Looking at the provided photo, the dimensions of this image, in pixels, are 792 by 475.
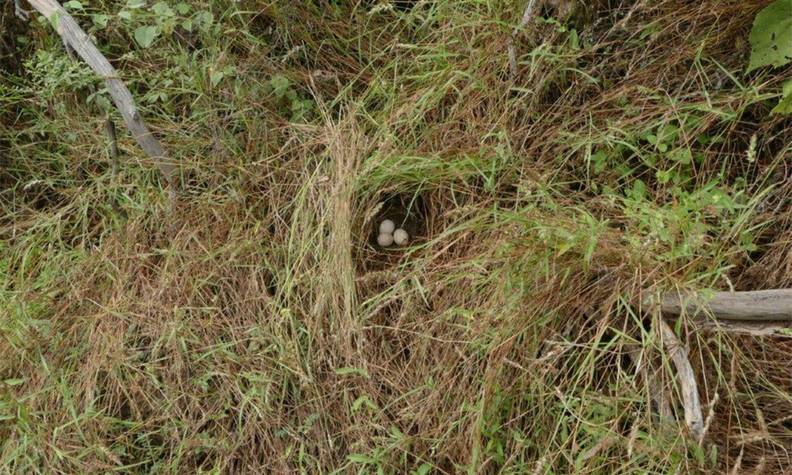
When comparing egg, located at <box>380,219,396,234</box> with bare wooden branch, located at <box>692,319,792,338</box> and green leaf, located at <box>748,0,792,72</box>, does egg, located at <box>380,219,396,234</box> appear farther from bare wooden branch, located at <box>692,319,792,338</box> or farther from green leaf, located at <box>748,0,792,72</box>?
green leaf, located at <box>748,0,792,72</box>

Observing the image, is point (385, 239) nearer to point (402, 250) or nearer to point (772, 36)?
point (402, 250)

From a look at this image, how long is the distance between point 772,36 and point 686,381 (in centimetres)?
90

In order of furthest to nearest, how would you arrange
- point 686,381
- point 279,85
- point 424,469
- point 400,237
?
point 279,85
point 400,237
point 424,469
point 686,381

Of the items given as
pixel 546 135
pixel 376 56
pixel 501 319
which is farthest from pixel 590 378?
pixel 376 56

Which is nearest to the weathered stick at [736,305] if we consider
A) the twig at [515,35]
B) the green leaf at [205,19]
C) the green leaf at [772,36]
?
the green leaf at [772,36]

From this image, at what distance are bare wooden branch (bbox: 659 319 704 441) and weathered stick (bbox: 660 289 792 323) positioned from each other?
0.19ft

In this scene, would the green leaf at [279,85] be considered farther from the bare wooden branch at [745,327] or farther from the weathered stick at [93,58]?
the bare wooden branch at [745,327]

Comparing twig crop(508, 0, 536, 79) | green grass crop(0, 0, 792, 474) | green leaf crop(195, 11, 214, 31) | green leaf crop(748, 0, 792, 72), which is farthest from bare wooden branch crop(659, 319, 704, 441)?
green leaf crop(195, 11, 214, 31)

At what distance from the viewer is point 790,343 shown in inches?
77.6

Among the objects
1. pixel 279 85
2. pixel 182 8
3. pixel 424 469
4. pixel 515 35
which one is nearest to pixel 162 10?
pixel 182 8

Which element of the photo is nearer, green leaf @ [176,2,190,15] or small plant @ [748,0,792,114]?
small plant @ [748,0,792,114]

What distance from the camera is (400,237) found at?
241 centimetres

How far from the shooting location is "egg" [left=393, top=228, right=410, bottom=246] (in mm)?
2406

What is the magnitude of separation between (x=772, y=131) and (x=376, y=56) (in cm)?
117
